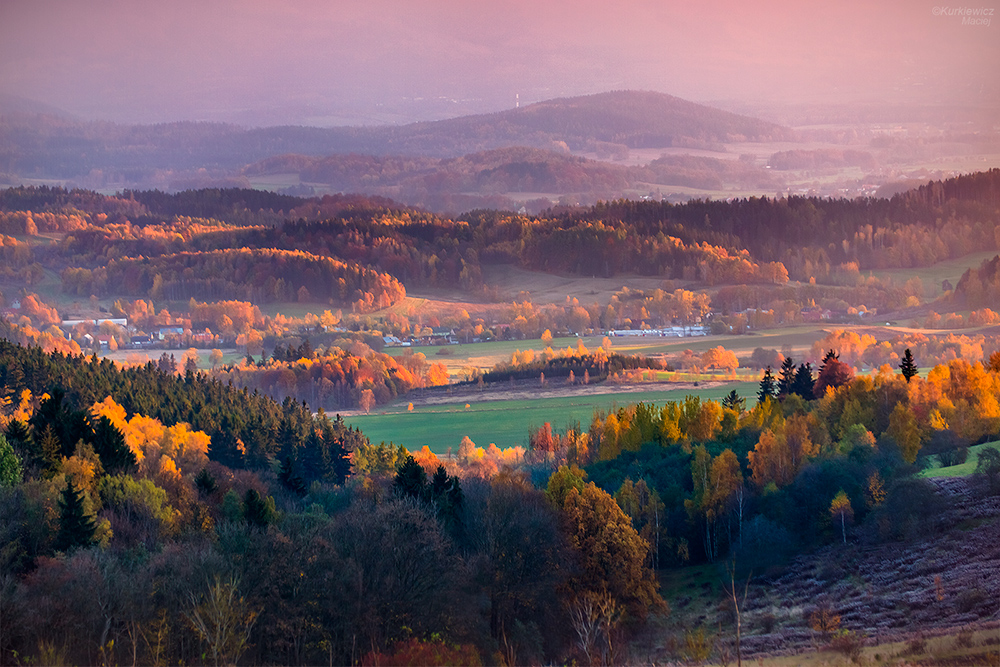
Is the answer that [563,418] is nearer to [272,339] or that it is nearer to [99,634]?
[99,634]

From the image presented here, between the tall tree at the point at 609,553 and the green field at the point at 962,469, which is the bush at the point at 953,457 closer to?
the green field at the point at 962,469

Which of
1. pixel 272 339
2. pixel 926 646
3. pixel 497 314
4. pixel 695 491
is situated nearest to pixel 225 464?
pixel 695 491

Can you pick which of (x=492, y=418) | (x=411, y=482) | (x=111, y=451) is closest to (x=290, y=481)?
(x=111, y=451)

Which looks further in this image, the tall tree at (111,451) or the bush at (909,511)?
the tall tree at (111,451)

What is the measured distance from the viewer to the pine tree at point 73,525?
3328 cm

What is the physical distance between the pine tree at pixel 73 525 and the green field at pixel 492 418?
5107 cm

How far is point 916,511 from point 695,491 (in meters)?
9.68

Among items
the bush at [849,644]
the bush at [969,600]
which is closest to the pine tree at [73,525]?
the bush at [849,644]

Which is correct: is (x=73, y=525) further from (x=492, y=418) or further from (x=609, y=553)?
(x=492, y=418)

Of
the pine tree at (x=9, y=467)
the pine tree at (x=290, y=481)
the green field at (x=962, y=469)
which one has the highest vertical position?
the pine tree at (x=9, y=467)

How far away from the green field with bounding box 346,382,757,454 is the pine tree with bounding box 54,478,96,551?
51073 mm

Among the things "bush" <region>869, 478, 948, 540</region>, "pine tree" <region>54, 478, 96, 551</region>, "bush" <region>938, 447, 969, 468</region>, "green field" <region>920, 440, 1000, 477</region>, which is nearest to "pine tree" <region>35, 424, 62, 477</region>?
"pine tree" <region>54, 478, 96, 551</region>

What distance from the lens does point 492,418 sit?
100000 mm

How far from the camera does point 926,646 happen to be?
2589cm
